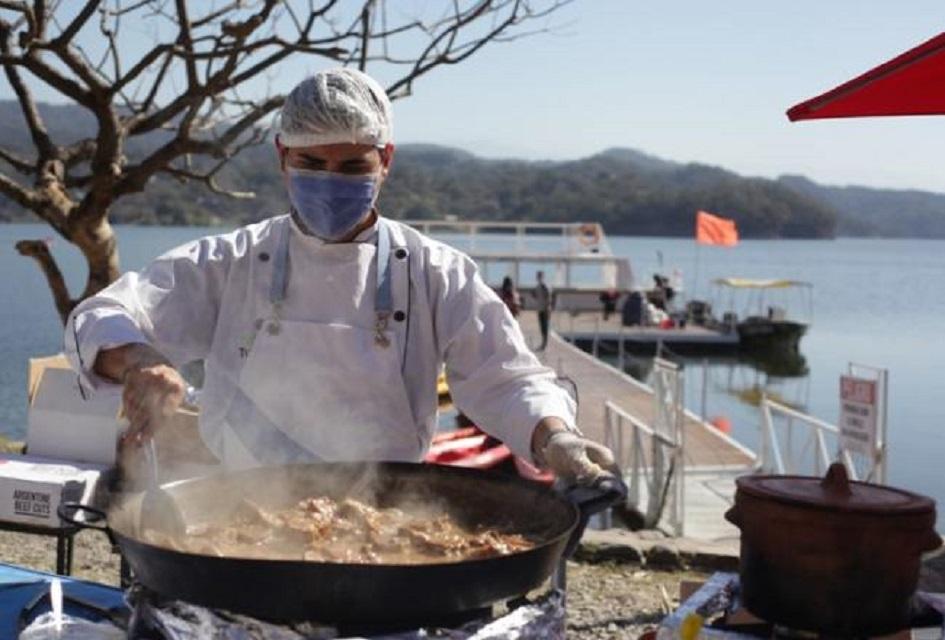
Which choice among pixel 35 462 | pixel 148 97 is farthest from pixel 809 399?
pixel 35 462

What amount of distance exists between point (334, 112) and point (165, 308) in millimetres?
673

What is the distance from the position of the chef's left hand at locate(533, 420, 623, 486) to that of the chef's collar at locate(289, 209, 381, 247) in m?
0.76

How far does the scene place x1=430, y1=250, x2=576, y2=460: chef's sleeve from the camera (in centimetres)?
266

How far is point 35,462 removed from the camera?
4898 mm

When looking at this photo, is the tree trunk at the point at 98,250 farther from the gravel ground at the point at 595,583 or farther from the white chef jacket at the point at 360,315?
the white chef jacket at the point at 360,315

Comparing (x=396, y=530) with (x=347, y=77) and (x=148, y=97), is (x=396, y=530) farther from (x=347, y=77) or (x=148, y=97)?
(x=148, y=97)

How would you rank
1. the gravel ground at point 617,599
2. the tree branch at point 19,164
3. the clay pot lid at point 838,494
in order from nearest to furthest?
the clay pot lid at point 838,494, the gravel ground at point 617,599, the tree branch at point 19,164

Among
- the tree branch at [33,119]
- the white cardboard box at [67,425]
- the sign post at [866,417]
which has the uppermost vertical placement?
the tree branch at [33,119]

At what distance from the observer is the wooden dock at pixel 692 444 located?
12.7 metres

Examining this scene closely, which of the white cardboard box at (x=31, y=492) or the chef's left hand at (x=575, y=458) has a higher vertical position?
the chef's left hand at (x=575, y=458)

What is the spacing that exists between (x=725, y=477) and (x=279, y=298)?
42.3 feet

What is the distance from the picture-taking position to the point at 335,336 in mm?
2816

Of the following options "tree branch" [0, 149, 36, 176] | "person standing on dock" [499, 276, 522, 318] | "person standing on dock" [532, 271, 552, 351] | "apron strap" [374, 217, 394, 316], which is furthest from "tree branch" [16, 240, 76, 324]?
"person standing on dock" [532, 271, 552, 351]

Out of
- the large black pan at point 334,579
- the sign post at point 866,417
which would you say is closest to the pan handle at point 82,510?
the large black pan at point 334,579
